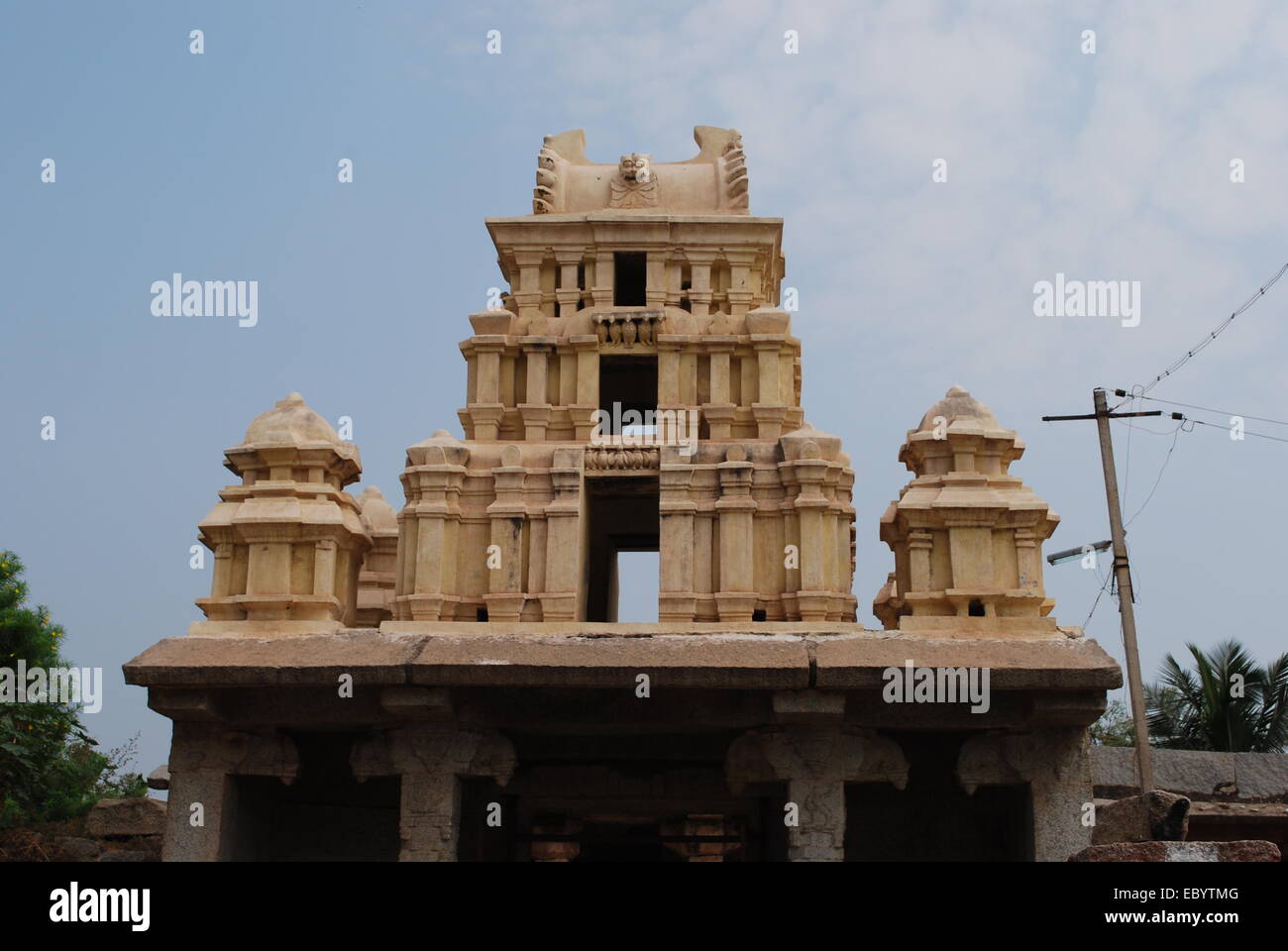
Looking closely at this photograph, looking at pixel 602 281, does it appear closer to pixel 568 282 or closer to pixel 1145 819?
pixel 568 282

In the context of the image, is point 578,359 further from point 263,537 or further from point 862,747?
point 862,747

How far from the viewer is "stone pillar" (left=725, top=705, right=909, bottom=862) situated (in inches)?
526

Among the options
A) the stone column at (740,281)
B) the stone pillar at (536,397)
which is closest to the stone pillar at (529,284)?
the stone pillar at (536,397)

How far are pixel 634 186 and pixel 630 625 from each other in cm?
608

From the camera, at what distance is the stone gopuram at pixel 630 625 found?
521 inches

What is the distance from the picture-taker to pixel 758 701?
1360cm

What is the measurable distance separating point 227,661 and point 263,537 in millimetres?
1785

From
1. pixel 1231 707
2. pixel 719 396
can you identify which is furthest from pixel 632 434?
pixel 1231 707

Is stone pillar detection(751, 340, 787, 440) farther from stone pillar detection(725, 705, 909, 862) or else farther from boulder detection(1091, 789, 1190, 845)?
boulder detection(1091, 789, 1190, 845)

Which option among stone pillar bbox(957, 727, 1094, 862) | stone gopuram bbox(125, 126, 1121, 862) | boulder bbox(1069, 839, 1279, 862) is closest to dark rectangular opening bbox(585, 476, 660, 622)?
stone gopuram bbox(125, 126, 1121, 862)

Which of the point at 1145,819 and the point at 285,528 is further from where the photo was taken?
the point at 285,528

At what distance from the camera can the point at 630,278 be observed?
1805 cm
